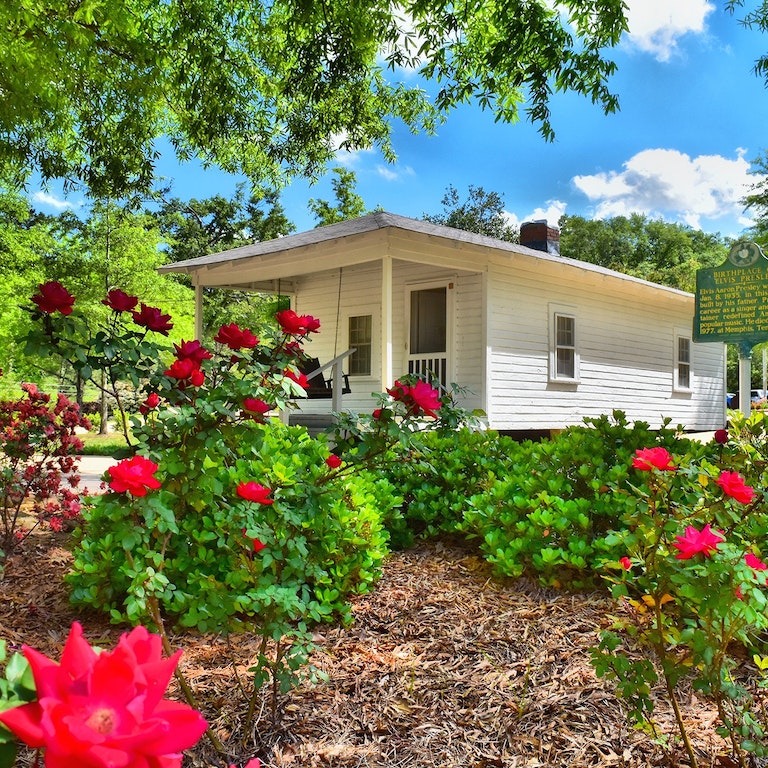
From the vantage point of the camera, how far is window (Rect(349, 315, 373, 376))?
12.5 metres

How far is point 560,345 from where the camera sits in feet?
42.7

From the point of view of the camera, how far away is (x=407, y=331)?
1216 cm

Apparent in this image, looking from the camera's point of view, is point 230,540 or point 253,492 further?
point 230,540

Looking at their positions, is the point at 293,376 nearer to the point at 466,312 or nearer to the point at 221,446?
the point at 221,446

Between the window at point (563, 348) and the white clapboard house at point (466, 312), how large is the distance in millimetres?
32

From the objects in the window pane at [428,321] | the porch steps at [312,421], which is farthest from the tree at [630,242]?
the porch steps at [312,421]

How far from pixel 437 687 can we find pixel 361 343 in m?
10.2

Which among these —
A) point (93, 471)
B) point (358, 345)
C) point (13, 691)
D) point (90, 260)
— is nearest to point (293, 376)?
point (13, 691)

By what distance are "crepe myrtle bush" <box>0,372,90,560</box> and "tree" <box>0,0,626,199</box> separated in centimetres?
298

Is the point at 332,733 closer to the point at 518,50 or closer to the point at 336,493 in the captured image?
the point at 336,493

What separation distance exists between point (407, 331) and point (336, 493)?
9.49 m

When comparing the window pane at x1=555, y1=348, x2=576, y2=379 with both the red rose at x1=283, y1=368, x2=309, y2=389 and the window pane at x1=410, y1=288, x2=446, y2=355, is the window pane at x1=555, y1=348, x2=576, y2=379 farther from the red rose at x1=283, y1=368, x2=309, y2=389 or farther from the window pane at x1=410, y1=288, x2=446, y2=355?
the red rose at x1=283, y1=368, x2=309, y2=389

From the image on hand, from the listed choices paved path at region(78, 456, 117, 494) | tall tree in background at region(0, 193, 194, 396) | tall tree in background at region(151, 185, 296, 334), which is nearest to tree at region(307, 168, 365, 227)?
tall tree in background at region(151, 185, 296, 334)

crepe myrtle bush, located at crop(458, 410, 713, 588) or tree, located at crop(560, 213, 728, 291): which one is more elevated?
tree, located at crop(560, 213, 728, 291)
